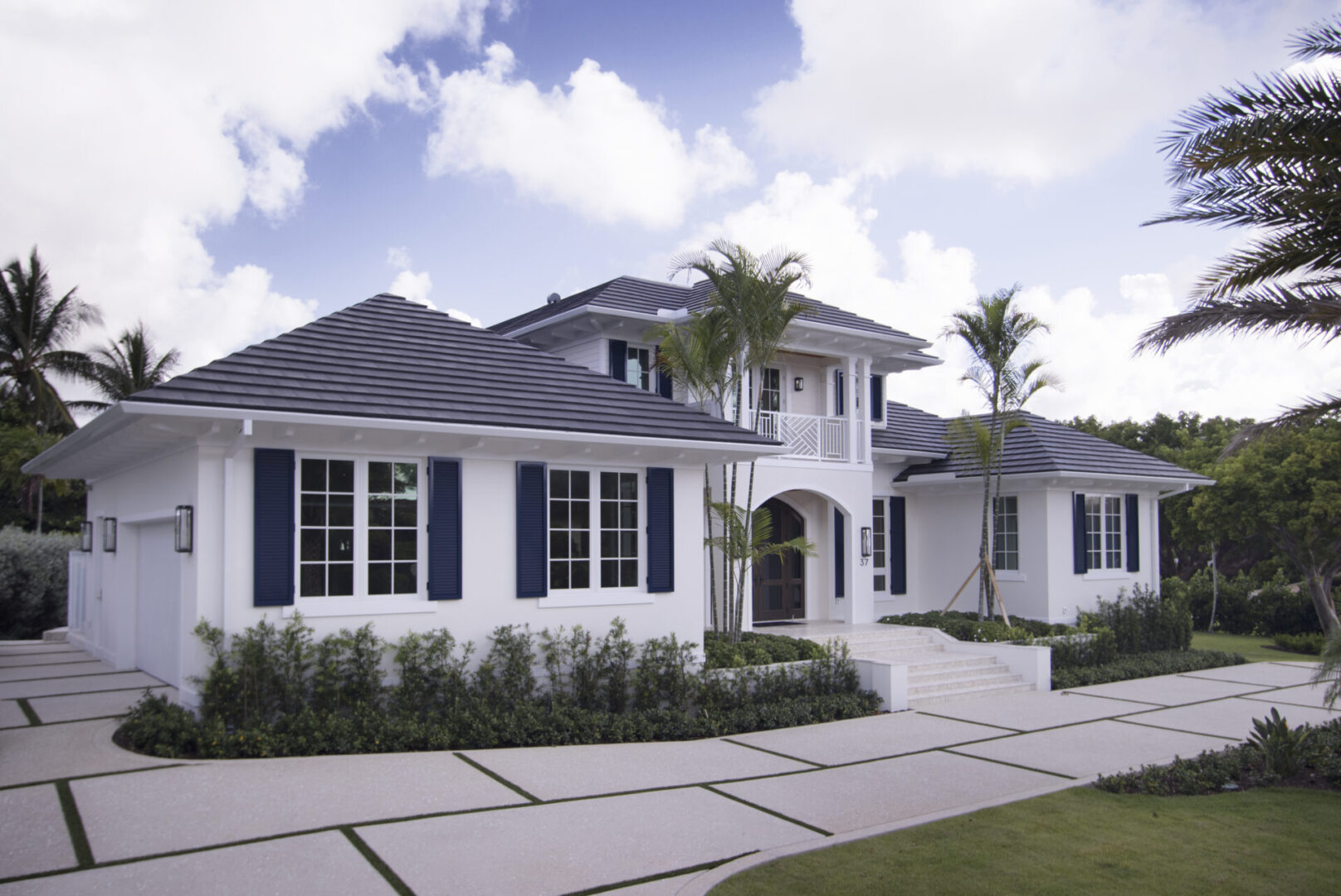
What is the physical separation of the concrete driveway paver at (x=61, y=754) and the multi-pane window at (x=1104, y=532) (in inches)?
677

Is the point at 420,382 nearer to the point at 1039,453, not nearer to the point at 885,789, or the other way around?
the point at 885,789

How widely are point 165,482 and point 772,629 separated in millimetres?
9969

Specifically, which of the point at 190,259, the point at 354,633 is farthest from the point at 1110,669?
the point at 190,259

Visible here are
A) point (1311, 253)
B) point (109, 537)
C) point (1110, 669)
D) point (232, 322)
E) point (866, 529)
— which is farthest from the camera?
point (232, 322)

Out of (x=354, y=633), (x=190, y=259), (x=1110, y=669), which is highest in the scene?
(x=190, y=259)

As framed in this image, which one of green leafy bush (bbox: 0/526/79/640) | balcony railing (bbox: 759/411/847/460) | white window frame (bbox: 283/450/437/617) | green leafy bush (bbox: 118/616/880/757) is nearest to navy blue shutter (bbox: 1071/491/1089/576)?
balcony railing (bbox: 759/411/847/460)

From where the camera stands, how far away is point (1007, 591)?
1891 cm

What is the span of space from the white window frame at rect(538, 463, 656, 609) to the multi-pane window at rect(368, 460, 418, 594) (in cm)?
165

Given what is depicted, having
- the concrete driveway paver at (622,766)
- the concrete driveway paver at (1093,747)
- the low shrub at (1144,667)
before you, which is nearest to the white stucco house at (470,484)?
the low shrub at (1144,667)

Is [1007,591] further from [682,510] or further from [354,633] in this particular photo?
[354,633]

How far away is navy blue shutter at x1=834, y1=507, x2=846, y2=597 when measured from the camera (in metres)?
18.1

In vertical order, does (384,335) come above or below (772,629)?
above

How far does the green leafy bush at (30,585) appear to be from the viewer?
20.3 m

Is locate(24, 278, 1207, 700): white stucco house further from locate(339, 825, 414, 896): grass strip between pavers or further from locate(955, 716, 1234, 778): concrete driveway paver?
locate(955, 716, 1234, 778): concrete driveway paver
